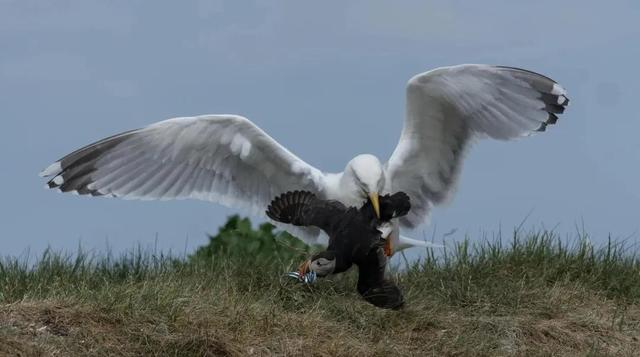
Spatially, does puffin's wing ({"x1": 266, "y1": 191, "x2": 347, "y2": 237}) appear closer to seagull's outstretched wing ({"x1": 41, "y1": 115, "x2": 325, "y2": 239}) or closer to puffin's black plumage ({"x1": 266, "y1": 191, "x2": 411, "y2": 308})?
puffin's black plumage ({"x1": 266, "y1": 191, "x2": 411, "y2": 308})

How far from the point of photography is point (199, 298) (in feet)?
22.8

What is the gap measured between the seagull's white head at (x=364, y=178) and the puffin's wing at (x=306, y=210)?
0.52ft

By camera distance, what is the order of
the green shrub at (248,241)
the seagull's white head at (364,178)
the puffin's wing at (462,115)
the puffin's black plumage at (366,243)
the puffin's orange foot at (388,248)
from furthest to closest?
Result: the green shrub at (248,241) → the puffin's wing at (462,115) → the puffin's orange foot at (388,248) → the seagull's white head at (364,178) → the puffin's black plumage at (366,243)

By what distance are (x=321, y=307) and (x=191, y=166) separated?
190 cm

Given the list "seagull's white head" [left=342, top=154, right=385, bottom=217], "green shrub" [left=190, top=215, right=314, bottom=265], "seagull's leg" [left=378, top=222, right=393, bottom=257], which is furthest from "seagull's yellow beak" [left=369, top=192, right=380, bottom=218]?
"green shrub" [left=190, top=215, right=314, bottom=265]

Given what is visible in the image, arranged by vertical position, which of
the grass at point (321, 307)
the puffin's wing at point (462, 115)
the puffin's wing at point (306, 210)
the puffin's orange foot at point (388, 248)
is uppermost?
the puffin's wing at point (462, 115)

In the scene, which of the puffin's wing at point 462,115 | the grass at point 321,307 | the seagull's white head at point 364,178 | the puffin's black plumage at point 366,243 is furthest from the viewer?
the puffin's wing at point 462,115

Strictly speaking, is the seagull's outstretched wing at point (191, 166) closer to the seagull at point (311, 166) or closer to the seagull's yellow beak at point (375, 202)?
the seagull at point (311, 166)

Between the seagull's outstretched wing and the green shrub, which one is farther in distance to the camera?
the green shrub

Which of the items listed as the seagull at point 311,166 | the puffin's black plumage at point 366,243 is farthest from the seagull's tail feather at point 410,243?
the puffin's black plumage at point 366,243

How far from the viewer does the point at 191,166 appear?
28.4ft

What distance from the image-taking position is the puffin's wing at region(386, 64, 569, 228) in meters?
7.97

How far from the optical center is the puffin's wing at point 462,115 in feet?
26.2

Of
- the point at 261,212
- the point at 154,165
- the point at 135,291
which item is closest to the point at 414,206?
the point at 261,212
